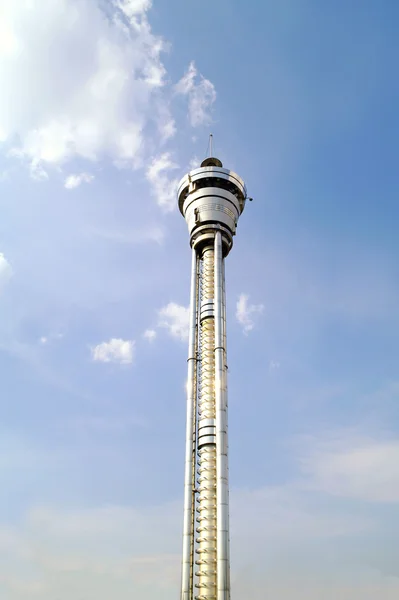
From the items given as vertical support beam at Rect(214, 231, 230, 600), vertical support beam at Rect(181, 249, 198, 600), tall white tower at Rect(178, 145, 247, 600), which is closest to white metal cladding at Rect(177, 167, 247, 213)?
tall white tower at Rect(178, 145, 247, 600)

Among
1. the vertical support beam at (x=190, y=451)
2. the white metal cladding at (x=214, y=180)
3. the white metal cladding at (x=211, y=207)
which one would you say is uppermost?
the white metal cladding at (x=214, y=180)

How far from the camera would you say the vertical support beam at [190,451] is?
5622 cm

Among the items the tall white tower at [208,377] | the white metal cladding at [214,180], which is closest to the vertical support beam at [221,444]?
the tall white tower at [208,377]

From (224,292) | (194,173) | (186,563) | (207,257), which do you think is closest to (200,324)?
(224,292)

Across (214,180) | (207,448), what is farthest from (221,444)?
(214,180)

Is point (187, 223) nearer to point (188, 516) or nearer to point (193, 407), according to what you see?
point (193, 407)

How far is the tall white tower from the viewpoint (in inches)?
2203

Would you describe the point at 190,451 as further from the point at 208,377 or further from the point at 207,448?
the point at 208,377

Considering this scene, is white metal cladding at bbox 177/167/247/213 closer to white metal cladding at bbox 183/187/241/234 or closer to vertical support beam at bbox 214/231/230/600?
white metal cladding at bbox 183/187/241/234

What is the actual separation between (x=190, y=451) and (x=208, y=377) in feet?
33.3

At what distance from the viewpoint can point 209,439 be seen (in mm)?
62562

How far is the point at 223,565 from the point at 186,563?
16.6ft

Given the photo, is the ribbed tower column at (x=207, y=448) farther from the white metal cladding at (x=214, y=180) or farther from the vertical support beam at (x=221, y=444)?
the white metal cladding at (x=214, y=180)

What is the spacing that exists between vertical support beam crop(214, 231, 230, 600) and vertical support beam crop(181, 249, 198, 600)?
3.98m
